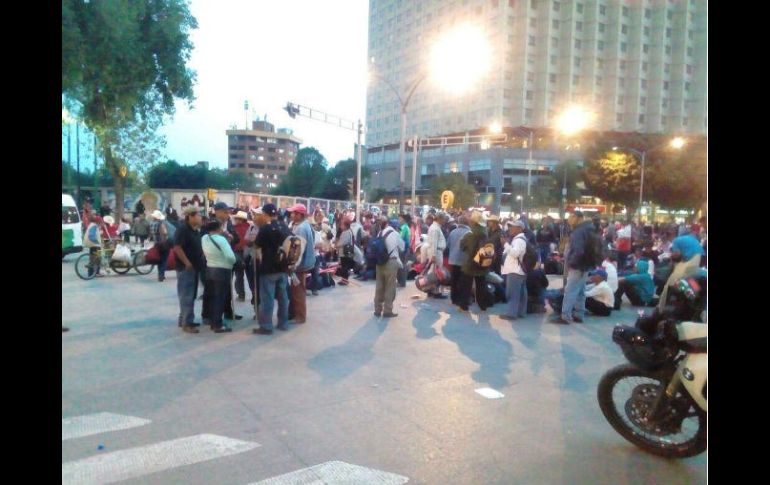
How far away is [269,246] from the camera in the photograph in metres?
7.66

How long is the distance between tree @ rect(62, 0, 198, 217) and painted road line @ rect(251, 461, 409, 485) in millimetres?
8045

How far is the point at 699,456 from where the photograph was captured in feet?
13.3

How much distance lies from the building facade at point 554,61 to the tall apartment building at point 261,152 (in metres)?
76.8

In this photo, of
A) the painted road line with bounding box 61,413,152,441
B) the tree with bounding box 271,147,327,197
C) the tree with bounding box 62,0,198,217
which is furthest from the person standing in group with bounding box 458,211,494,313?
the tree with bounding box 271,147,327,197

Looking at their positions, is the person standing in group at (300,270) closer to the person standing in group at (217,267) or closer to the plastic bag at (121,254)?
the person standing in group at (217,267)

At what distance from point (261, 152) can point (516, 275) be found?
153m

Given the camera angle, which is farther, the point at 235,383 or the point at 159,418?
the point at 235,383

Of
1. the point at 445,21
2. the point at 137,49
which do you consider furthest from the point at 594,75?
the point at 137,49

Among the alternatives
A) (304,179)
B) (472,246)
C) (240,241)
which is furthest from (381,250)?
(304,179)

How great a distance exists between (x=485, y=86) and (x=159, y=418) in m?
66.9

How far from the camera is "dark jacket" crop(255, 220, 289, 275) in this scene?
7662mm

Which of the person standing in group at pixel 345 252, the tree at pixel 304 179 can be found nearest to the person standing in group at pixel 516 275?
the person standing in group at pixel 345 252
